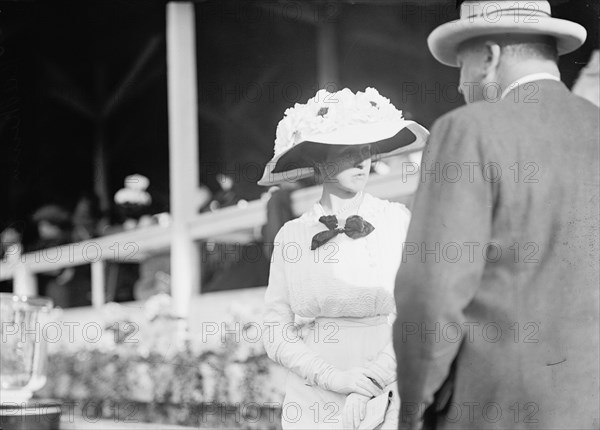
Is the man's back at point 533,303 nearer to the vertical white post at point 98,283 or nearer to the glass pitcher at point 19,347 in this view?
the glass pitcher at point 19,347

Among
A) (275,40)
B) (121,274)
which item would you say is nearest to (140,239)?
(121,274)

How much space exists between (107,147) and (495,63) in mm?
7911

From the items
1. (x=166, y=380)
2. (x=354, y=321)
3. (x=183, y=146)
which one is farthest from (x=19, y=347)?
(x=183, y=146)

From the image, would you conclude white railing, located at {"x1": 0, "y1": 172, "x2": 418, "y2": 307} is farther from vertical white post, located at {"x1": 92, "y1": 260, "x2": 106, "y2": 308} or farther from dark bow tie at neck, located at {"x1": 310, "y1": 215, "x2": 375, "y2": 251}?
dark bow tie at neck, located at {"x1": 310, "y1": 215, "x2": 375, "y2": 251}

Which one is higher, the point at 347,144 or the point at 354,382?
the point at 347,144

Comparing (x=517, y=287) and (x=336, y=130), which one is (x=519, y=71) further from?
(x=336, y=130)

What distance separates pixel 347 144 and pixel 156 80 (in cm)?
611

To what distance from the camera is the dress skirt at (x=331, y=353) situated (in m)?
3.00

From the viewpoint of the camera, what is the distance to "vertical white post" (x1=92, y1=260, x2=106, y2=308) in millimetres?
8633

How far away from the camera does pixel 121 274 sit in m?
8.52

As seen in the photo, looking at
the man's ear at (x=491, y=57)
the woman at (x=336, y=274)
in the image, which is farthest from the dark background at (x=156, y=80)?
the man's ear at (x=491, y=57)

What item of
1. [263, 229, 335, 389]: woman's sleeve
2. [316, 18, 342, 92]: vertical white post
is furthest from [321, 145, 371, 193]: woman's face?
[316, 18, 342, 92]: vertical white post

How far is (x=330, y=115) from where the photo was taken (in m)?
3.08

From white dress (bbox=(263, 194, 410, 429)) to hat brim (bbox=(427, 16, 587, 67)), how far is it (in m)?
0.78
